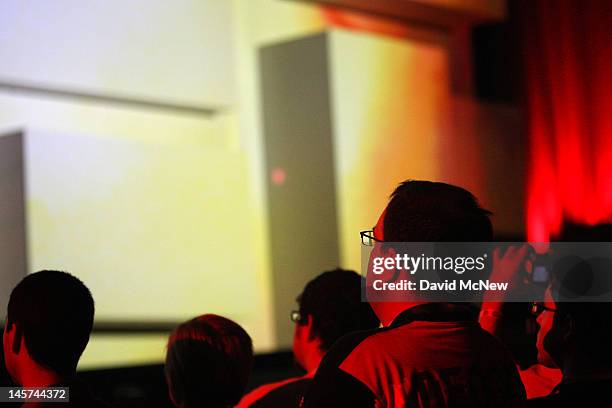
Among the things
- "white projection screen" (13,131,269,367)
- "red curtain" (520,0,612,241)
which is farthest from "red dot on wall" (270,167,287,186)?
"red curtain" (520,0,612,241)

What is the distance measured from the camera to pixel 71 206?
12.5ft

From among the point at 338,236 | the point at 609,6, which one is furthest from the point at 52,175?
the point at 609,6

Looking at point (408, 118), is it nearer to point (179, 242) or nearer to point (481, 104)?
point (481, 104)

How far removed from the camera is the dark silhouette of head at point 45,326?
1.49m

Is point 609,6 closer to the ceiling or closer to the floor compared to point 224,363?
closer to the ceiling

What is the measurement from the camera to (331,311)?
6.98 ft

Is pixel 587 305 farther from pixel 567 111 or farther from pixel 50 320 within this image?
pixel 567 111

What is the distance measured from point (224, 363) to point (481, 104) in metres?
3.89

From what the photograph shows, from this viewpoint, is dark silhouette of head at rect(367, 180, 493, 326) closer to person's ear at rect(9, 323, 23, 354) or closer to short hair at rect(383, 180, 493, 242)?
short hair at rect(383, 180, 493, 242)

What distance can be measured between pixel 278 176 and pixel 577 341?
10.0 ft

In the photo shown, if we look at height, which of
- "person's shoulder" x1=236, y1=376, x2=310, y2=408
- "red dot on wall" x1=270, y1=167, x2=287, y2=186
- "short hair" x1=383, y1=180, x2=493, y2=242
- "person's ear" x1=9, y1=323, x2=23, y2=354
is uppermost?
"red dot on wall" x1=270, y1=167, x2=287, y2=186

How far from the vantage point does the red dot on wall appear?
4758 millimetres

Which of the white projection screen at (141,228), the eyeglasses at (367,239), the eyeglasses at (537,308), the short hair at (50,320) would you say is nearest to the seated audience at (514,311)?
the eyeglasses at (537,308)

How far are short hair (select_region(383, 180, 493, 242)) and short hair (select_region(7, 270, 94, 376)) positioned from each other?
46 cm
